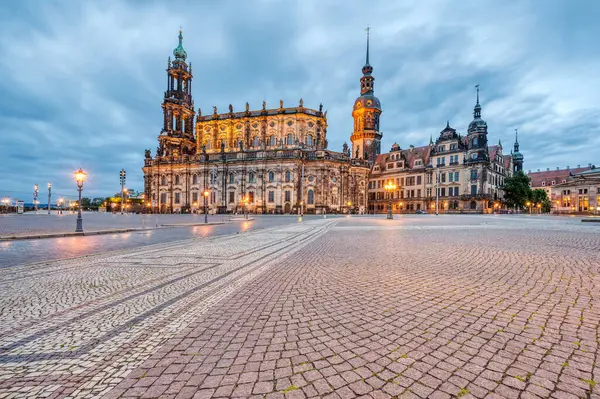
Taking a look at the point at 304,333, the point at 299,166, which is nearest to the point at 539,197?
the point at 299,166

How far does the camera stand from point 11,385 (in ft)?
7.25

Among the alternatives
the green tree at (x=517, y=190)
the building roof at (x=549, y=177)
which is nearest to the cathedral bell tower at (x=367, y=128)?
the green tree at (x=517, y=190)

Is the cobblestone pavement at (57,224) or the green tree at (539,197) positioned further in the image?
the green tree at (539,197)

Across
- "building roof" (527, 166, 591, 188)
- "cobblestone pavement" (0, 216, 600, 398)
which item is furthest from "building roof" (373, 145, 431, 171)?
"cobblestone pavement" (0, 216, 600, 398)

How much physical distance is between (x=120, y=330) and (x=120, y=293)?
5.66 ft

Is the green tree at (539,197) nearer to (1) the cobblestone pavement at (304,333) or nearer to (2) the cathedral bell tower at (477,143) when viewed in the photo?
(2) the cathedral bell tower at (477,143)

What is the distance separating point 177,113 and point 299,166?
37837mm

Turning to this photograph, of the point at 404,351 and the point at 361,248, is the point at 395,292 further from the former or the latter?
the point at 361,248

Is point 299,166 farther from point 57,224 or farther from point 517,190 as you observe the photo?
point 517,190

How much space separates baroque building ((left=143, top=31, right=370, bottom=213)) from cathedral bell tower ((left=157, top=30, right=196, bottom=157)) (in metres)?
0.23

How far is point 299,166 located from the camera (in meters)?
56.5

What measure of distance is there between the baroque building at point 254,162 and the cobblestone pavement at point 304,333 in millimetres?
46515

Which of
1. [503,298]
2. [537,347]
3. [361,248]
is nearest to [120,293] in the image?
[537,347]

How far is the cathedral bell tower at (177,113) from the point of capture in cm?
6900
